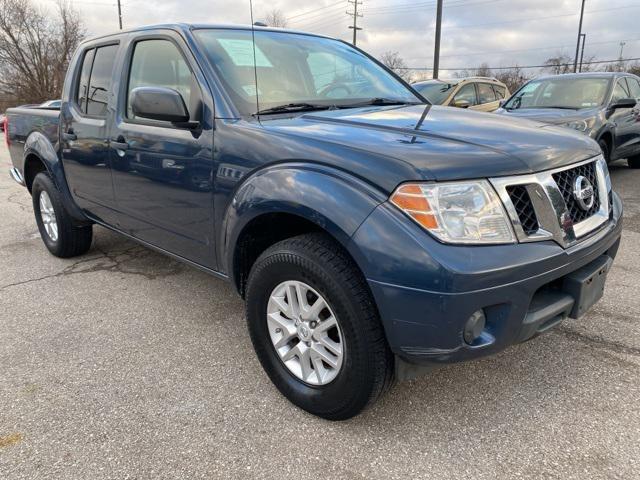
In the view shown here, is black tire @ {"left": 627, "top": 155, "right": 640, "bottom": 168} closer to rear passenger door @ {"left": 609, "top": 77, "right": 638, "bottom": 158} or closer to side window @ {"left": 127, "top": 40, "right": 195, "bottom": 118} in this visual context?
rear passenger door @ {"left": 609, "top": 77, "right": 638, "bottom": 158}

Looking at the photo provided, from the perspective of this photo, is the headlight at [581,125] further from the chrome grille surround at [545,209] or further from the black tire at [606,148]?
the chrome grille surround at [545,209]

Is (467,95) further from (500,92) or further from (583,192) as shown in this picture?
(583,192)

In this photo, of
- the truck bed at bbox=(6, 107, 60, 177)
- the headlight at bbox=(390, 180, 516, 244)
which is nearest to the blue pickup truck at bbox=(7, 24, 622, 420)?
the headlight at bbox=(390, 180, 516, 244)

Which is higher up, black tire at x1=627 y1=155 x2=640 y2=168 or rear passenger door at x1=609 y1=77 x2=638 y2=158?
rear passenger door at x1=609 y1=77 x2=638 y2=158

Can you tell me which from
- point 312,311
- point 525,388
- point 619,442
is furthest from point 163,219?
point 619,442

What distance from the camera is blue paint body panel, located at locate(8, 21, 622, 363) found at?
5.95ft

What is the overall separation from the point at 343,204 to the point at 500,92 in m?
11.0

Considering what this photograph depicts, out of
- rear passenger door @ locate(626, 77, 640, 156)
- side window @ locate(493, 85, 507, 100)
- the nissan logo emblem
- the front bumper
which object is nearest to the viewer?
the front bumper

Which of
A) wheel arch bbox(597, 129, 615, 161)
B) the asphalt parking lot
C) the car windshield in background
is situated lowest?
the asphalt parking lot

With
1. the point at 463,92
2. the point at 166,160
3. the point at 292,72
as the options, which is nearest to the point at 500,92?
the point at 463,92

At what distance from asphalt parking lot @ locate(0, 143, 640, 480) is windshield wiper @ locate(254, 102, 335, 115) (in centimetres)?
137

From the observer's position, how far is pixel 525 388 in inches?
99.0

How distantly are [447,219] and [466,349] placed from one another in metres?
0.49

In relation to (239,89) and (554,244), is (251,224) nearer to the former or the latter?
(239,89)
